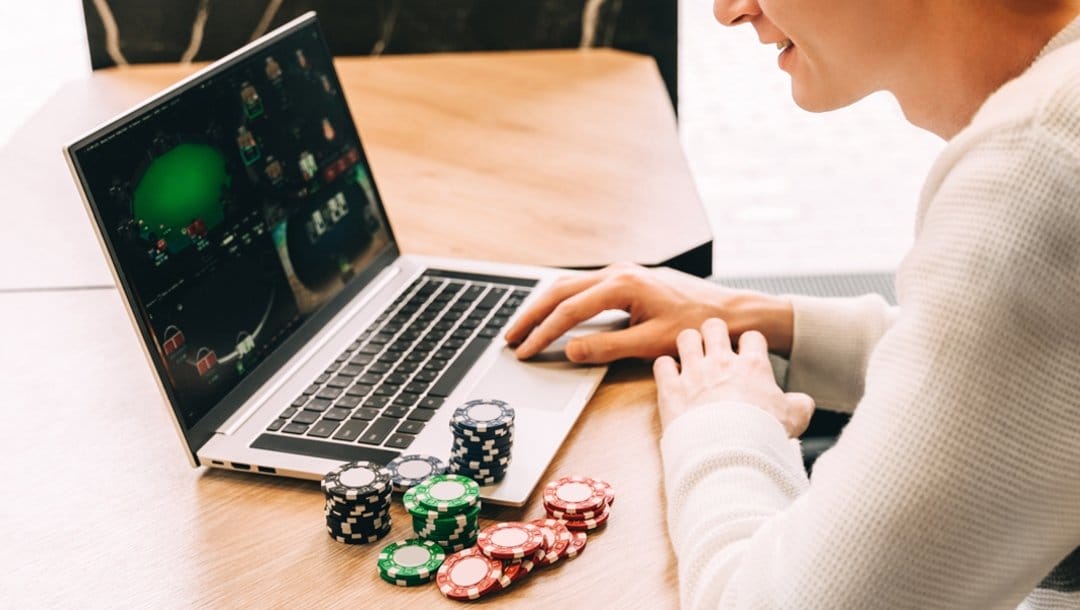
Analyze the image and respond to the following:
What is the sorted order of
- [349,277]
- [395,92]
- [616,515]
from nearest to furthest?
[616,515], [349,277], [395,92]

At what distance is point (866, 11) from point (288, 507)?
2.00ft

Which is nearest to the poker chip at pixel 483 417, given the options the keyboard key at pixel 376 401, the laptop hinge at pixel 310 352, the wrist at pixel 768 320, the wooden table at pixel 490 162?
the keyboard key at pixel 376 401

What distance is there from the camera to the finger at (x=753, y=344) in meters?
1.20

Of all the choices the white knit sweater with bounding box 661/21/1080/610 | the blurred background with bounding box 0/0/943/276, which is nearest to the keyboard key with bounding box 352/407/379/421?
the white knit sweater with bounding box 661/21/1080/610

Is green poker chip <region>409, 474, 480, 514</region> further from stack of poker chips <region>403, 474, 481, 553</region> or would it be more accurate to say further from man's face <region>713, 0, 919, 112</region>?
man's face <region>713, 0, 919, 112</region>

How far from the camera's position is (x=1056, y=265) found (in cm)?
73

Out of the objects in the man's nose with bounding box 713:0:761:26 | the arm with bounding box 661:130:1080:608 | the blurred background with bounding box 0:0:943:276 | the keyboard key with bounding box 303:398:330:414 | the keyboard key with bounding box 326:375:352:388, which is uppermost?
the man's nose with bounding box 713:0:761:26

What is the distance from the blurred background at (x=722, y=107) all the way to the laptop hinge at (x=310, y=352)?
886 mm

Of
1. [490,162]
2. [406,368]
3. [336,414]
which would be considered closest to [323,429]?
[336,414]

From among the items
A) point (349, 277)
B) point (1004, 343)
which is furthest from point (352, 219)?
point (1004, 343)

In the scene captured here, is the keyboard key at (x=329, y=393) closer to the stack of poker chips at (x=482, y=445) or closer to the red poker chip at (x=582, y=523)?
the stack of poker chips at (x=482, y=445)

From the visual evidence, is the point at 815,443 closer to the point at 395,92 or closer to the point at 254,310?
the point at 254,310

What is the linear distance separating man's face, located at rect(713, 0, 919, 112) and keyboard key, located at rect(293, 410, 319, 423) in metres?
0.52

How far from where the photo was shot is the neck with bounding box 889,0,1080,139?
2.75ft
